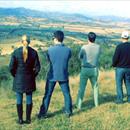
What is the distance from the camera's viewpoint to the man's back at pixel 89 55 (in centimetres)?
1164

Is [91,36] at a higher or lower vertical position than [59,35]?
lower

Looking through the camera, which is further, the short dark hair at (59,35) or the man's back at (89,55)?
the man's back at (89,55)

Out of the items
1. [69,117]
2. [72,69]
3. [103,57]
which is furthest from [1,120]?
[103,57]

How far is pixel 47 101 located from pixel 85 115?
1055mm

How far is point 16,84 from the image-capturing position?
1009 cm

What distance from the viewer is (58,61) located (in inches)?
417

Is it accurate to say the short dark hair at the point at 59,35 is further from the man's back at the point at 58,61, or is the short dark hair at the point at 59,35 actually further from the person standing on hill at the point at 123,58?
the person standing on hill at the point at 123,58

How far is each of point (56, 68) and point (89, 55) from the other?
142 centimetres

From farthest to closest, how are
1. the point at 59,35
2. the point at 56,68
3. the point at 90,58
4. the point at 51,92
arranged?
the point at 90,58, the point at 51,92, the point at 56,68, the point at 59,35

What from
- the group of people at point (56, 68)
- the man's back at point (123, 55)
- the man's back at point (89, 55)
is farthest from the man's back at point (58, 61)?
the man's back at point (123, 55)

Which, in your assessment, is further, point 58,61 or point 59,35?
point 58,61

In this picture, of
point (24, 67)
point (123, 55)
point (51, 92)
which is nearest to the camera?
point (24, 67)

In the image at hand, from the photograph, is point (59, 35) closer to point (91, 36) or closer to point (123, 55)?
point (91, 36)

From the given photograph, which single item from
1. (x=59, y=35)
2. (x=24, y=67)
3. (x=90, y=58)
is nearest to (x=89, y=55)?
(x=90, y=58)
